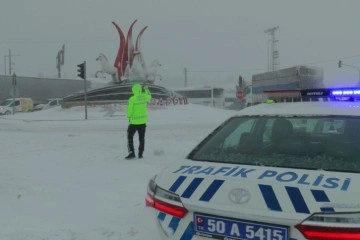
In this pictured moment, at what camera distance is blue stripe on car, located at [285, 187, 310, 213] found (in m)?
2.67

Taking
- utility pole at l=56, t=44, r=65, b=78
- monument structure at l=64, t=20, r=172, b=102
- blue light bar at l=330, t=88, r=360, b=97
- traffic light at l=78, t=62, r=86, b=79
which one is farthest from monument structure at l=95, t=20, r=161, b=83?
blue light bar at l=330, t=88, r=360, b=97

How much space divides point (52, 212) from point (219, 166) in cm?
323

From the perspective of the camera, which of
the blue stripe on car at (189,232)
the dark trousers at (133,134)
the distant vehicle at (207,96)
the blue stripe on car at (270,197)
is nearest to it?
the blue stripe on car at (270,197)

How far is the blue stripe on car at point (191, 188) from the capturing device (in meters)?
3.04

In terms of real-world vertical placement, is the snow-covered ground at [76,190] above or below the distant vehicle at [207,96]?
below

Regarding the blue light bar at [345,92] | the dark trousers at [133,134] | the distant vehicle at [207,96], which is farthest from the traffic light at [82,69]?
the distant vehicle at [207,96]

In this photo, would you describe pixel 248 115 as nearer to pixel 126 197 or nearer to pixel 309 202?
pixel 309 202

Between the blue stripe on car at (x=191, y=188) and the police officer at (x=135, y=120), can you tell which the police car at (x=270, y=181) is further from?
the police officer at (x=135, y=120)

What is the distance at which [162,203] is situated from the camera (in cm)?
321

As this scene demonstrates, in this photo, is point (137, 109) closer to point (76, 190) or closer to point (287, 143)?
point (76, 190)

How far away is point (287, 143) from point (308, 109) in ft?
1.23

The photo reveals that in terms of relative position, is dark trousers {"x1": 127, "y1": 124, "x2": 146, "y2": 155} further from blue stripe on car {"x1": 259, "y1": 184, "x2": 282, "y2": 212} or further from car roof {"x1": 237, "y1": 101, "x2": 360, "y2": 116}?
blue stripe on car {"x1": 259, "y1": 184, "x2": 282, "y2": 212}

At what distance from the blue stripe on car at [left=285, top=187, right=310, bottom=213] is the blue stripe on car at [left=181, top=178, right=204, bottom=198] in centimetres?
57

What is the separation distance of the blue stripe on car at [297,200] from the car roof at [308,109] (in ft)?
3.90
